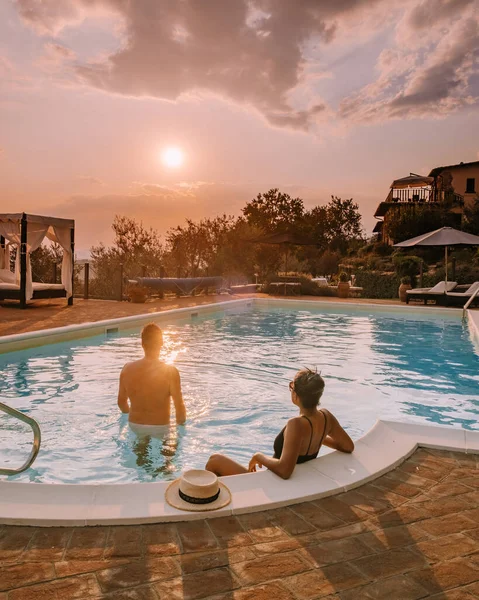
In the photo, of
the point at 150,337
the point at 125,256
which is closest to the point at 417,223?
the point at 125,256

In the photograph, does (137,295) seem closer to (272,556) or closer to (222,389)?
(222,389)

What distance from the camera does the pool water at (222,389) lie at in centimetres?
483

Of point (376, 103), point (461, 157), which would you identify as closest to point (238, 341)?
point (376, 103)

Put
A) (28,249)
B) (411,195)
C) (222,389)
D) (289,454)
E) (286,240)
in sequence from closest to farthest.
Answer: (289,454) → (222,389) → (28,249) → (286,240) → (411,195)

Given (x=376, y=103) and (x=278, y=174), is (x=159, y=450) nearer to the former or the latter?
(x=376, y=103)

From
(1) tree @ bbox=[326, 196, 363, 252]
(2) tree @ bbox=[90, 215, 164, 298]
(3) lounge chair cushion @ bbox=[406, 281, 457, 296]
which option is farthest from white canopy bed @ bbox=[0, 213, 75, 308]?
(1) tree @ bbox=[326, 196, 363, 252]

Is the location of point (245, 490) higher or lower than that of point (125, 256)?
lower

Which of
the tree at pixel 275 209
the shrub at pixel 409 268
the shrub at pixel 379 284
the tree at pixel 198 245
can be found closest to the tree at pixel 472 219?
the shrub at pixel 409 268

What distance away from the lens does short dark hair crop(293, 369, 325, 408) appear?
10.2ft

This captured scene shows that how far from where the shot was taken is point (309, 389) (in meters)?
3.11

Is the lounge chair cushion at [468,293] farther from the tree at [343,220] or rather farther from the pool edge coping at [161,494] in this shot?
the tree at [343,220]

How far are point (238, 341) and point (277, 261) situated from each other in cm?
1685

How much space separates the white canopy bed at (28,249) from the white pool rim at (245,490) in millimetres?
11345

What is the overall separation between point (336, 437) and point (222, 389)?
3.96 metres
